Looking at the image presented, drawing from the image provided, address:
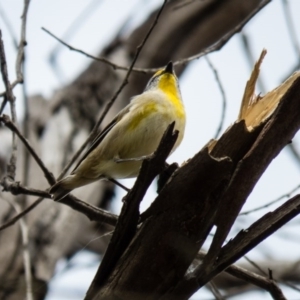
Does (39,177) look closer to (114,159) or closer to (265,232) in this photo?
(114,159)

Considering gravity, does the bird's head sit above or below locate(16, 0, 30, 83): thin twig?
above

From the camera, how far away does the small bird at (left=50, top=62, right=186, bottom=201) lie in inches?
146

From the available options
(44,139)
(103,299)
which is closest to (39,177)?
(44,139)

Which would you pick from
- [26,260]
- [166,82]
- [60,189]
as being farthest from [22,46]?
[166,82]

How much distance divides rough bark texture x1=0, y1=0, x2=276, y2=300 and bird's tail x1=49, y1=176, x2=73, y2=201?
0.29 metres

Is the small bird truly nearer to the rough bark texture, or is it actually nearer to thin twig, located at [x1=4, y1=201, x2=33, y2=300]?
the rough bark texture

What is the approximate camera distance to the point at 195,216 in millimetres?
2453

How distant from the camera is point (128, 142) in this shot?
3.75m

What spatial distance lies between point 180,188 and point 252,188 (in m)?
0.29

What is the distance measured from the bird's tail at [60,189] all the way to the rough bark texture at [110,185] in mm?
294

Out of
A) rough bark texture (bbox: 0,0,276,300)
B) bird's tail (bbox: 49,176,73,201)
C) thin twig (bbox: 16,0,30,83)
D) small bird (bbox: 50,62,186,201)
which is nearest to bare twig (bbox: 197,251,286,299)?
rough bark texture (bbox: 0,0,276,300)

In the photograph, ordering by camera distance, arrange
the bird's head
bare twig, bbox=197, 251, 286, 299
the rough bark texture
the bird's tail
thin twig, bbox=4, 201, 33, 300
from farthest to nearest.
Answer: the bird's head
thin twig, bbox=4, 201, 33, 300
the bird's tail
bare twig, bbox=197, 251, 286, 299
the rough bark texture

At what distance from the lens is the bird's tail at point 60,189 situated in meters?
3.28

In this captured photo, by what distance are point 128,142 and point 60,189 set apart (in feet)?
1.68
